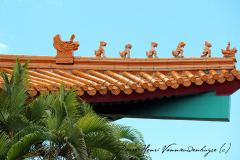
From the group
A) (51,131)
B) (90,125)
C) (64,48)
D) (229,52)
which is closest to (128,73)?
(64,48)

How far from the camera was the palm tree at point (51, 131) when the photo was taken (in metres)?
4.82

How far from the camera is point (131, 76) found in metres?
7.76

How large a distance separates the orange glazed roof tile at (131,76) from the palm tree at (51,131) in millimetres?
1031

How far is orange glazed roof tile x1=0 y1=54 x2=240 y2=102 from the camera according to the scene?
7.11m

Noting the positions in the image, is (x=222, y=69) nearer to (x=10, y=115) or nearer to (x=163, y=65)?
(x=163, y=65)

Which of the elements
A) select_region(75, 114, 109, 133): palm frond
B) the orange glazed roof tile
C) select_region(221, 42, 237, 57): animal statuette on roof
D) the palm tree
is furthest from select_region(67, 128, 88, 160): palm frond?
select_region(221, 42, 237, 57): animal statuette on roof

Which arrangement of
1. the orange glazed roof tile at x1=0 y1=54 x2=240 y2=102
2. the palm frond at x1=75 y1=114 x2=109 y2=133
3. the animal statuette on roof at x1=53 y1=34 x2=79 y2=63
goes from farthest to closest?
the animal statuette on roof at x1=53 y1=34 x2=79 y2=63 → the orange glazed roof tile at x1=0 y1=54 x2=240 y2=102 → the palm frond at x1=75 y1=114 x2=109 y2=133

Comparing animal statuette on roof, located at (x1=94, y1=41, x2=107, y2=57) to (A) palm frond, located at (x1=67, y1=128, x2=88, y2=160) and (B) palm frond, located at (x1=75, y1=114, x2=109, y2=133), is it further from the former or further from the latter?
(A) palm frond, located at (x1=67, y1=128, x2=88, y2=160)

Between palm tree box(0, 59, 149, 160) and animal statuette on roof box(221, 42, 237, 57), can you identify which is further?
animal statuette on roof box(221, 42, 237, 57)

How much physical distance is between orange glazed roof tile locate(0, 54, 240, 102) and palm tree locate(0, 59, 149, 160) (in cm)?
103

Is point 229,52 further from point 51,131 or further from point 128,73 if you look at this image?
point 51,131

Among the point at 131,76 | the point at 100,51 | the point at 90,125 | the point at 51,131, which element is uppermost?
the point at 100,51

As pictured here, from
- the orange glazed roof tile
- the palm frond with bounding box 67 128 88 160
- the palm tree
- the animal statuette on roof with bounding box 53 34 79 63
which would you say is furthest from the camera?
the animal statuette on roof with bounding box 53 34 79 63

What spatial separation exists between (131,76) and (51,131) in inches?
122
